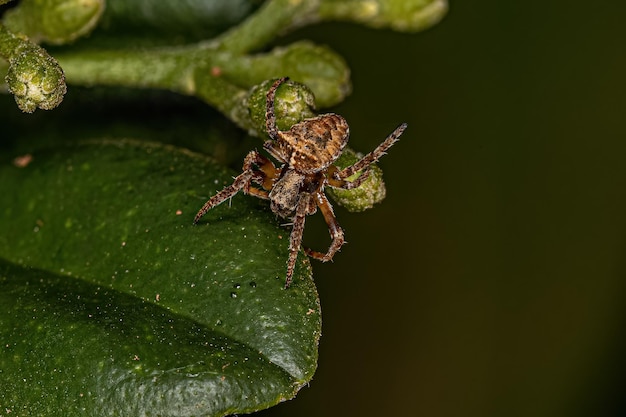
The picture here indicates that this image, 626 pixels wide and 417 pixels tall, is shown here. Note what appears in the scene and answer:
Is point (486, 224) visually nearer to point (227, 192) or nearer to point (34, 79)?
point (227, 192)

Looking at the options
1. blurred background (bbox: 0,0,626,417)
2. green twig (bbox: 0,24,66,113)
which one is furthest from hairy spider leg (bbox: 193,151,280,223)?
blurred background (bbox: 0,0,626,417)

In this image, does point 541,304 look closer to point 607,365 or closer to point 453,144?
point 607,365

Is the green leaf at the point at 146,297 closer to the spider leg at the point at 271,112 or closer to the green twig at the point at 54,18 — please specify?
the spider leg at the point at 271,112

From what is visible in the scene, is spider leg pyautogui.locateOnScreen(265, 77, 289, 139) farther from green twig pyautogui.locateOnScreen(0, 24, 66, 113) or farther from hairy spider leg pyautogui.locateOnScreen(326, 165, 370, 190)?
green twig pyautogui.locateOnScreen(0, 24, 66, 113)

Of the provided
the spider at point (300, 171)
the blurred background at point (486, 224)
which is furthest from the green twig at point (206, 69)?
the blurred background at point (486, 224)


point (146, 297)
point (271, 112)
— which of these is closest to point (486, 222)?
point (271, 112)
